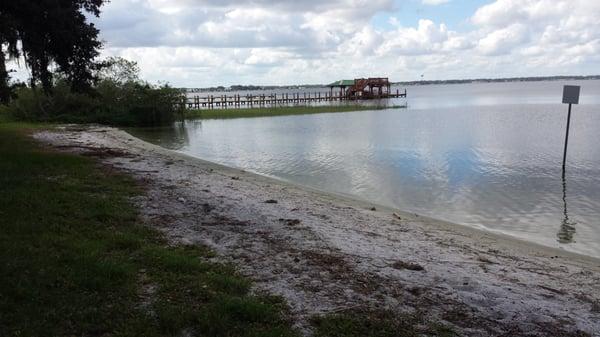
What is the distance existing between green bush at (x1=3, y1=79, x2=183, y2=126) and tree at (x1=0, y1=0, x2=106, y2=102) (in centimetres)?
2538

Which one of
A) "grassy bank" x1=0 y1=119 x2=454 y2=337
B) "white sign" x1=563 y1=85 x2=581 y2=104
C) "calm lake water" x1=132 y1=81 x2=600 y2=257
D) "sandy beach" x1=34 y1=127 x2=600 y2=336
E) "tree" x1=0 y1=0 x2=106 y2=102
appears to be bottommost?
"calm lake water" x1=132 y1=81 x2=600 y2=257

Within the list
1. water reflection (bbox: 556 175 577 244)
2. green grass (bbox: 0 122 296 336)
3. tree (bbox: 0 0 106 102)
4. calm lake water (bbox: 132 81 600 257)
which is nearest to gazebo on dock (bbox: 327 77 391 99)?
calm lake water (bbox: 132 81 600 257)

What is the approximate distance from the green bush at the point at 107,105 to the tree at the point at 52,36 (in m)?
25.4

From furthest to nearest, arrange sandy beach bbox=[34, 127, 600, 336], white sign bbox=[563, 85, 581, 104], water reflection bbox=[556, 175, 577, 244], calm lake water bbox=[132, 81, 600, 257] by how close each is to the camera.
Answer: white sign bbox=[563, 85, 581, 104] < calm lake water bbox=[132, 81, 600, 257] < water reflection bbox=[556, 175, 577, 244] < sandy beach bbox=[34, 127, 600, 336]

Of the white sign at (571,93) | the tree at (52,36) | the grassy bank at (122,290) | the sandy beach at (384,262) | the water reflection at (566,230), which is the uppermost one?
the tree at (52,36)

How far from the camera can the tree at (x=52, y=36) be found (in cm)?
1359

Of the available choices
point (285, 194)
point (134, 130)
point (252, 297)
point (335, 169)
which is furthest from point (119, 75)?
point (252, 297)

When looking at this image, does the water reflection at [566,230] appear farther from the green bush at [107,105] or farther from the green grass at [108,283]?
the green bush at [107,105]

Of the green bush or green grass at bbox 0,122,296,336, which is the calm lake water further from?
green grass at bbox 0,122,296,336

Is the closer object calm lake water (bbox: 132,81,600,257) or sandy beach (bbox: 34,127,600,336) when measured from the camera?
sandy beach (bbox: 34,127,600,336)

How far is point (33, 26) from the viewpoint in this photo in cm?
1420

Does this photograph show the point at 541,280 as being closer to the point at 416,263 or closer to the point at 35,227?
the point at 416,263

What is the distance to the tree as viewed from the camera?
13594 mm

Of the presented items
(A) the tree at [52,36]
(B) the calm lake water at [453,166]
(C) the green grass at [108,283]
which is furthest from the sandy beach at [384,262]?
(A) the tree at [52,36]
